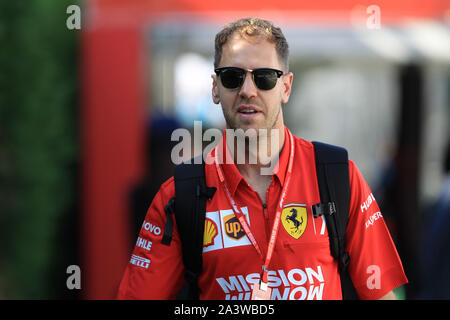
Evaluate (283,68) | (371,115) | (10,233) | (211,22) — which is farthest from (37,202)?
(283,68)

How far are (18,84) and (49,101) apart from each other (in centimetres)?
43

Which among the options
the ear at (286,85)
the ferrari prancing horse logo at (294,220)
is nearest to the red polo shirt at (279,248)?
the ferrari prancing horse logo at (294,220)

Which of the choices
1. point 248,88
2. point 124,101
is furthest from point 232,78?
point 124,101

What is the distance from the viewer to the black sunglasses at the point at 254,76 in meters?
Result: 1.91

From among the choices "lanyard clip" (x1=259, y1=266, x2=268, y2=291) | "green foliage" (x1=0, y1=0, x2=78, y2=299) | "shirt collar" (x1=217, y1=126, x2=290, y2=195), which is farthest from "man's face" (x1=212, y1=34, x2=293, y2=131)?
"green foliage" (x1=0, y1=0, x2=78, y2=299)

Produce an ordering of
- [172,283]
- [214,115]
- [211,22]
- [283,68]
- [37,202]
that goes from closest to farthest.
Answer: [283,68], [172,283], [214,115], [37,202], [211,22]

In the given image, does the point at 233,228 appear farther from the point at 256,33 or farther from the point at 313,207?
the point at 256,33

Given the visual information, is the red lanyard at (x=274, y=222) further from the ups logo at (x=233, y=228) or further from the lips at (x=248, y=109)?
the lips at (x=248, y=109)

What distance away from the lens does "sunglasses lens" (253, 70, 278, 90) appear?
1904 mm

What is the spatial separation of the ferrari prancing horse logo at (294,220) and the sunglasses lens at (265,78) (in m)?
0.45

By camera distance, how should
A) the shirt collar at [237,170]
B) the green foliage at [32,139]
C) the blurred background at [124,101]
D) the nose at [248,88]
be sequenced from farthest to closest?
the blurred background at [124,101]
the green foliage at [32,139]
the shirt collar at [237,170]
the nose at [248,88]

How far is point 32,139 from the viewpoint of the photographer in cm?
592
